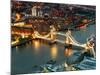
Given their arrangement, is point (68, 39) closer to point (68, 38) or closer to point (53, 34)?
point (68, 38)

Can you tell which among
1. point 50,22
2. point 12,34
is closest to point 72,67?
point 50,22

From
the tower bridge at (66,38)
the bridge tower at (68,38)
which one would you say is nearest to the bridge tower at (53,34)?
the tower bridge at (66,38)

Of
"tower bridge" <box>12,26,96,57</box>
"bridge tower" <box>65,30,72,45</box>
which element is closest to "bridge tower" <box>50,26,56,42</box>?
"tower bridge" <box>12,26,96,57</box>

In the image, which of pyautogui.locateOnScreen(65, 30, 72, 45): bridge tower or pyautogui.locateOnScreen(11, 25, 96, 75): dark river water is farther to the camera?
pyautogui.locateOnScreen(65, 30, 72, 45): bridge tower

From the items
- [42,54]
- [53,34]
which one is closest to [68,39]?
[53,34]

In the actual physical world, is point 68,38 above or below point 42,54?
above

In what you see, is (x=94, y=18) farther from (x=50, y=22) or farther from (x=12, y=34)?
(x=12, y=34)

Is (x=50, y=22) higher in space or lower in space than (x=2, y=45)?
higher

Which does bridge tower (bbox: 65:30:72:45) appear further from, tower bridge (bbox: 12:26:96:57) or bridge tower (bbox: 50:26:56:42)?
bridge tower (bbox: 50:26:56:42)

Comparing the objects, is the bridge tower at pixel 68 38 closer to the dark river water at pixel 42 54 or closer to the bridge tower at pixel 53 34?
the dark river water at pixel 42 54
